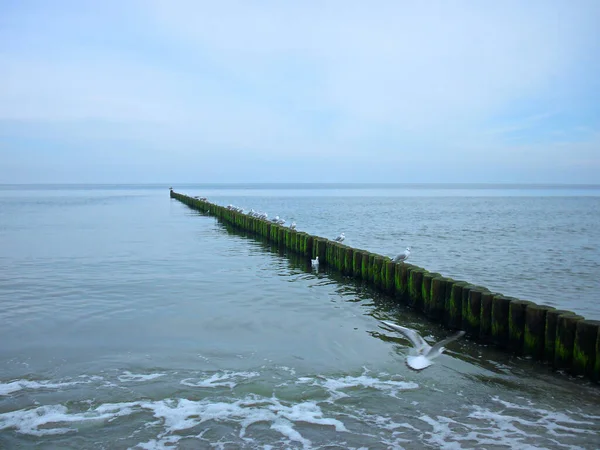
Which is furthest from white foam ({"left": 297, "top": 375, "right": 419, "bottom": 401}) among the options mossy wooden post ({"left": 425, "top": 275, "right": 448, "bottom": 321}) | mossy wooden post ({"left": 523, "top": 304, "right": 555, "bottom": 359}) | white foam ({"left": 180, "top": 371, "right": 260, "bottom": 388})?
mossy wooden post ({"left": 425, "top": 275, "right": 448, "bottom": 321})

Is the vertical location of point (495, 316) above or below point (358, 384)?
above

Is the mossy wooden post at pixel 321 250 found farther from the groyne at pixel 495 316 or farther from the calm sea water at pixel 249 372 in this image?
the groyne at pixel 495 316

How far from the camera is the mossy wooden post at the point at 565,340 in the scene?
6.52 m

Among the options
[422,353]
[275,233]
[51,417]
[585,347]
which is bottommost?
[51,417]

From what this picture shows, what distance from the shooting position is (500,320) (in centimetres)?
757

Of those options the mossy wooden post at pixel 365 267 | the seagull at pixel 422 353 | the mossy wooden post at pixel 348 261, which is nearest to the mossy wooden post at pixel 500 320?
the seagull at pixel 422 353

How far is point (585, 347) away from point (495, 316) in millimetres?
1437

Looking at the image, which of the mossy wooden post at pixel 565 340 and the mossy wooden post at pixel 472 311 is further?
the mossy wooden post at pixel 472 311

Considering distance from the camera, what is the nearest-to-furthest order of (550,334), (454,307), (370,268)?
(550,334) → (454,307) → (370,268)

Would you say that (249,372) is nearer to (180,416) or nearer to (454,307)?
(180,416)

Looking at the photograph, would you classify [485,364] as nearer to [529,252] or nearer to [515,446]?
[515,446]

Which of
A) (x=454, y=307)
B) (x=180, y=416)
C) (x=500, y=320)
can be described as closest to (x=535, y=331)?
(x=500, y=320)

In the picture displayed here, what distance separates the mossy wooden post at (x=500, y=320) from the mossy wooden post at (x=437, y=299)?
1.24 metres

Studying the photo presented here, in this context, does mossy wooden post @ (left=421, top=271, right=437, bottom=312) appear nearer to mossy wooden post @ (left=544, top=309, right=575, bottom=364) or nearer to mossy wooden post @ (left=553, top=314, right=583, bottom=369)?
mossy wooden post @ (left=544, top=309, right=575, bottom=364)
